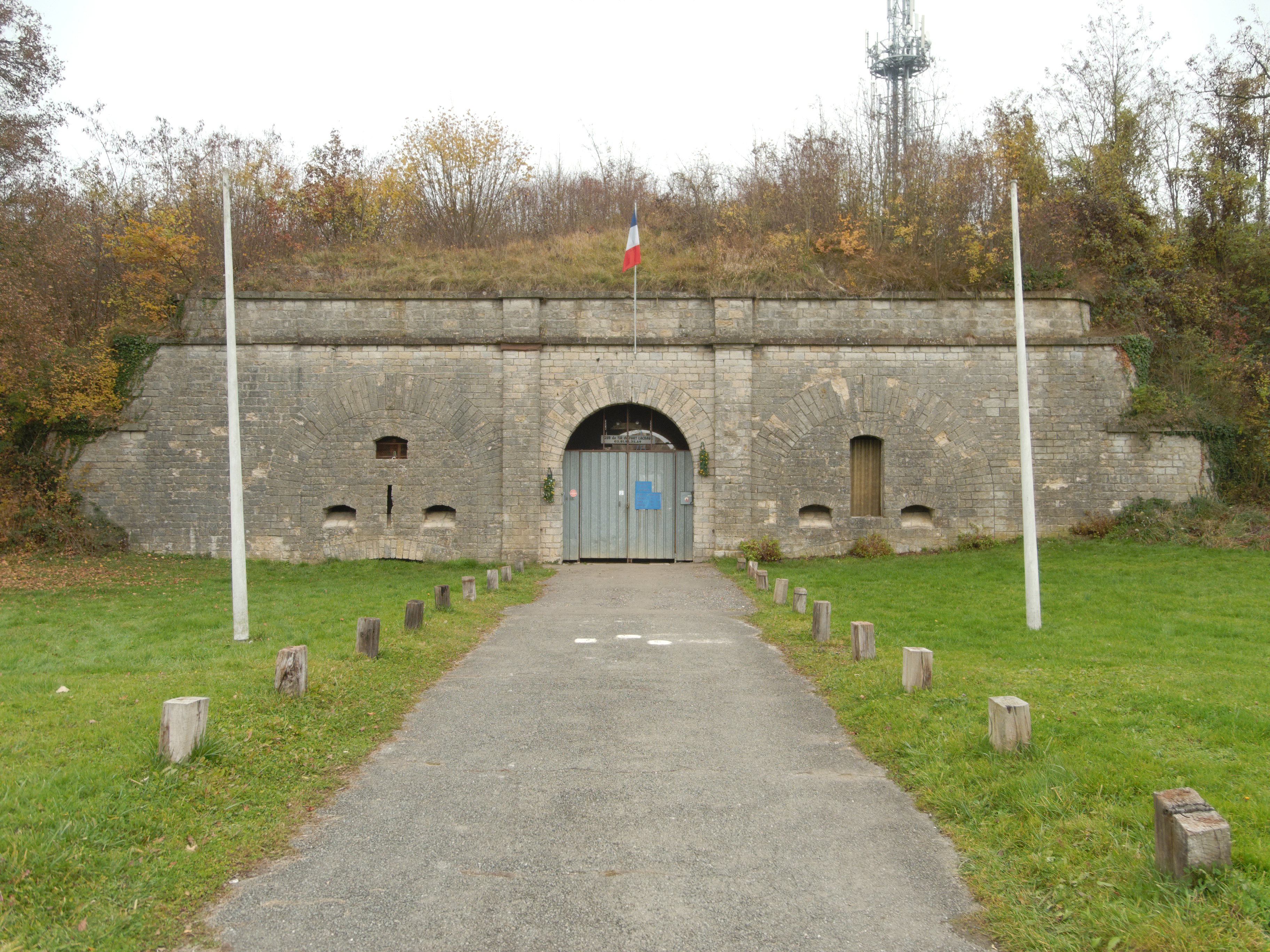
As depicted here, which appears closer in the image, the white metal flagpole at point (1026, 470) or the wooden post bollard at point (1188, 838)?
the wooden post bollard at point (1188, 838)

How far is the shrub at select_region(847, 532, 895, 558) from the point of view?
1800cm

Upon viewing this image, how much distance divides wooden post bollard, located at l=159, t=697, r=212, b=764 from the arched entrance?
43.3ft

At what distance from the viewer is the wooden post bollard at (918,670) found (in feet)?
23.7

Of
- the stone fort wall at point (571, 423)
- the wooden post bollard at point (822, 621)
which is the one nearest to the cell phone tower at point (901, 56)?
the stone fort wall at point (571, 423)

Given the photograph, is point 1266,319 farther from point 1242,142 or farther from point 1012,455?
point 1012,455

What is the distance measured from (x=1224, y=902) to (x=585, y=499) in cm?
1560

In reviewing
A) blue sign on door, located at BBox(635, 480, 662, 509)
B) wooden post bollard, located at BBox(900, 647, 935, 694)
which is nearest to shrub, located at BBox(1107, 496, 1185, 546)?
blue sign on door, located at BBox(635, 480, 662, 509)

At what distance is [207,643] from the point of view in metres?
9.65

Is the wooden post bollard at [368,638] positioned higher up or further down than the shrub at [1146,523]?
further down

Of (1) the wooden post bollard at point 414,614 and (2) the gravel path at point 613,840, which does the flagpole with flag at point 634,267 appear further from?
(2) the gravel path at point 613,840

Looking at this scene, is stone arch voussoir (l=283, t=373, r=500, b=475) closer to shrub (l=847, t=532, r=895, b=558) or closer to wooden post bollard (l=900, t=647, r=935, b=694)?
shrub (l=847, t=532, r=895, b=558)

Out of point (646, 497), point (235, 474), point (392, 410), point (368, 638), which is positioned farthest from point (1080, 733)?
point (392, 410)

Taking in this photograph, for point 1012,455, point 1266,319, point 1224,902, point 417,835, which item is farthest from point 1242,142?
point 417,835

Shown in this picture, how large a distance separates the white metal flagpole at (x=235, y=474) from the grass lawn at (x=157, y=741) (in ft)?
1.26
